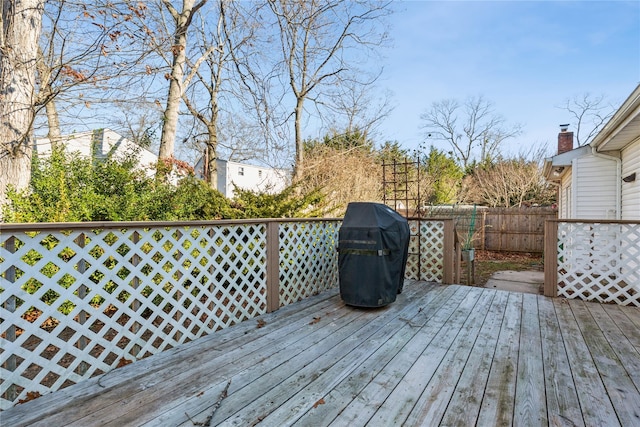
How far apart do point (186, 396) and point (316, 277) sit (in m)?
2.54

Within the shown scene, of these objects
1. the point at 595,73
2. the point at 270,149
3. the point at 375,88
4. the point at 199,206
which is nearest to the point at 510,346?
the point at 199,206

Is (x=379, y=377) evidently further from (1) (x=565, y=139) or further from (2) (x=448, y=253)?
(1) (x=565, y=139)

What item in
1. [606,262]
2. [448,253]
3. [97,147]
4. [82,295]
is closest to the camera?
[82,295]

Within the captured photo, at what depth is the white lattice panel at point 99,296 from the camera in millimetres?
1850

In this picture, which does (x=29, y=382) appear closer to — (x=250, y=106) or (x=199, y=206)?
(x=199, y=206)

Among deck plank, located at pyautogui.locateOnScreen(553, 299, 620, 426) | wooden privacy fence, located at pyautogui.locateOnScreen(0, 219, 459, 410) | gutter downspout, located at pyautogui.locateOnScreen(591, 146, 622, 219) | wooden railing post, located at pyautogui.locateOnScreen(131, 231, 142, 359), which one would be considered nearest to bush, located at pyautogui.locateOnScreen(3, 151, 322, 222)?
wooden privacy fence, located at pyautogui.locateOnScreen(0, 219, 459, 410)

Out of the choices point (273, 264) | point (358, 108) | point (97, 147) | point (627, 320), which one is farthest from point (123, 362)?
point (358, 108)

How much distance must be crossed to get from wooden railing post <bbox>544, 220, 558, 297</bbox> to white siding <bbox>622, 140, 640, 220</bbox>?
1594 millimetres

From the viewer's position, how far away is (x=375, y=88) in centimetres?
1130

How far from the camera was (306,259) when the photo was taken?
415 cm

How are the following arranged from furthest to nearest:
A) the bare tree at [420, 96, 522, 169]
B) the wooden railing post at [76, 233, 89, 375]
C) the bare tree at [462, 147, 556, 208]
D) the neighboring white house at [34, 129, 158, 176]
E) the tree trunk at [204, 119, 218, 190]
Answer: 1. the bare tree at [420, 96, 522, 169]
2. the bare tree at [462, 147, 556, 208]
3. the tree trunk at [204, 119, 218, 190]
4. the neighboring white house at [34, 129, 158, 176]
5. the wooden railing post at [76, 233, 89, 375]

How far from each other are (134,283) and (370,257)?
219 centimetres

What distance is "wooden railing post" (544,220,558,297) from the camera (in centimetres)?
410

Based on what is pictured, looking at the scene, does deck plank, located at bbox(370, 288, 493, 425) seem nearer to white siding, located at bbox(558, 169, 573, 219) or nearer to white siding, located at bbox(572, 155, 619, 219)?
white siding, located at bbox(572, 155, 619, 219)
